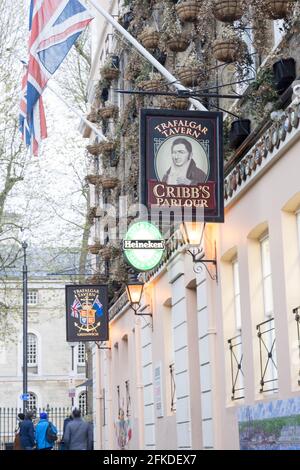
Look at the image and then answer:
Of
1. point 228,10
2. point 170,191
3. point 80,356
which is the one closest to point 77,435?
point 170,191

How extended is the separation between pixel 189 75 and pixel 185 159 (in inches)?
87.2

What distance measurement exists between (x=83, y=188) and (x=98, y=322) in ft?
49.9

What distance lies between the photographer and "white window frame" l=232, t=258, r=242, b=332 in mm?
14952

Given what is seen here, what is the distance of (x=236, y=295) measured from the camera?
1520 centimetres

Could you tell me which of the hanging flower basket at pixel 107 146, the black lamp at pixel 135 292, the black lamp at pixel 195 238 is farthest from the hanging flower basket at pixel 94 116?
the black lamp at pixel 195 238

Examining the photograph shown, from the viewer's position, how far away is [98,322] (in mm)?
26141

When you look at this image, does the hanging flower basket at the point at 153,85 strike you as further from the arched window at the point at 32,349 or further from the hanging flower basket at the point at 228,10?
the arched window at the point at 32,349

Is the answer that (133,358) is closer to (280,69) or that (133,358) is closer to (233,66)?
(233,66)

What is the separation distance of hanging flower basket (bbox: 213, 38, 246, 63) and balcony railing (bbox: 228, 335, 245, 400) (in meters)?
4.16

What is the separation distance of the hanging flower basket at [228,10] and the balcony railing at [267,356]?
161 inches

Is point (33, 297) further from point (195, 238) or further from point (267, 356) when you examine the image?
point (267, 356)

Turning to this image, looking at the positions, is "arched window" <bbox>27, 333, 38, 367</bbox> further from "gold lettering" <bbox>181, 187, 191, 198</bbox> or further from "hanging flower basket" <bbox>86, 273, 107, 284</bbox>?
"gold lettering" <bbox>181, 187, 191, 198</bbox>

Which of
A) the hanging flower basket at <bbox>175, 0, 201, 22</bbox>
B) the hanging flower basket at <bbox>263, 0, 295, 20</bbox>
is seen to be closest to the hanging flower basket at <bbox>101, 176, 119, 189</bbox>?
the hanging flower basket at <bbox>175, 0, 201, 22</bbox>

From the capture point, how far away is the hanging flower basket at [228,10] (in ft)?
42.6
